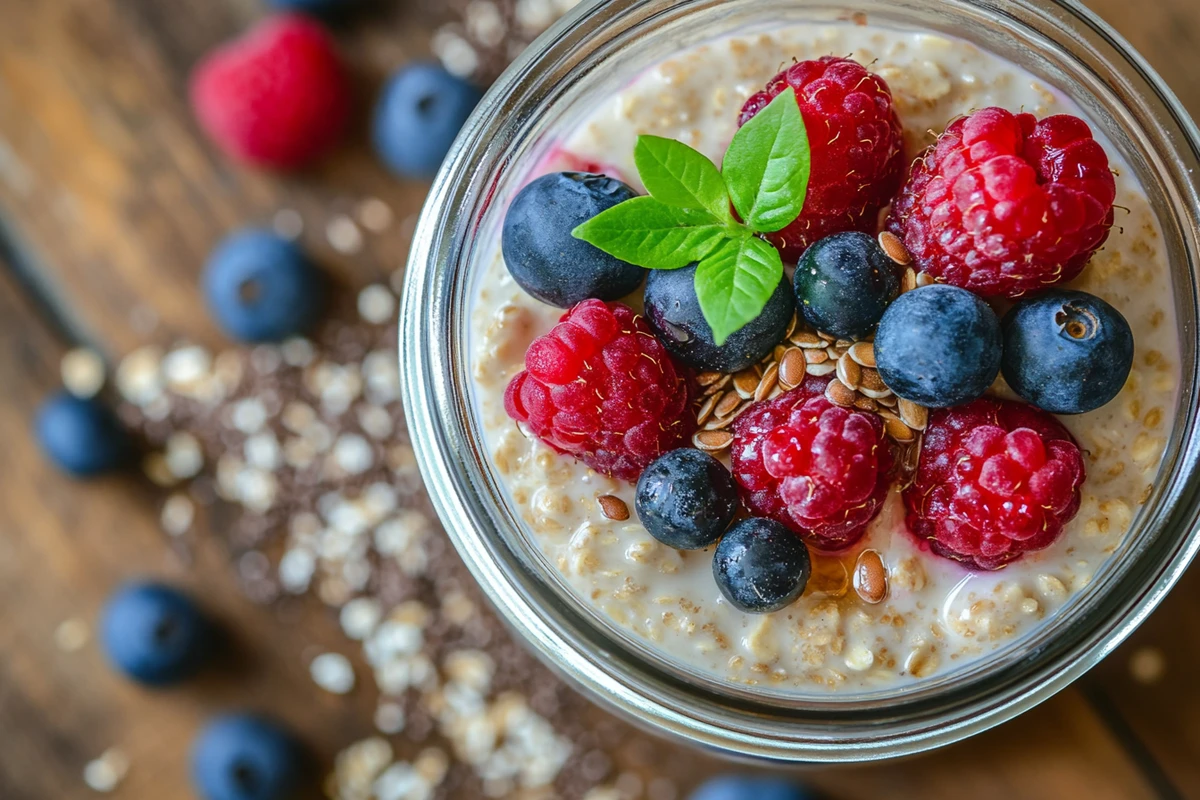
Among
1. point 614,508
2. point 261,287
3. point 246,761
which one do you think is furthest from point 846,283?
point 246,761

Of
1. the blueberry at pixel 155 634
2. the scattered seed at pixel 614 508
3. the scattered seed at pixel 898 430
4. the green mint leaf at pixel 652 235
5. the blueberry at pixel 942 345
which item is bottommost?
the blueberry at pixel 155 634

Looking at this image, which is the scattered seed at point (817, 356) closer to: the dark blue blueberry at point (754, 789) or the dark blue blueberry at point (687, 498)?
the dark blue blueberry at point (687, 498)

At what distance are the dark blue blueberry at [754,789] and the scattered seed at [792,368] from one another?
0.66 meters

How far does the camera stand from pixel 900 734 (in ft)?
3.23

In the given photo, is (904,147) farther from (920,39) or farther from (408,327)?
(408,327)

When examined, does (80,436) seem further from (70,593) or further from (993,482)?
(993,482)

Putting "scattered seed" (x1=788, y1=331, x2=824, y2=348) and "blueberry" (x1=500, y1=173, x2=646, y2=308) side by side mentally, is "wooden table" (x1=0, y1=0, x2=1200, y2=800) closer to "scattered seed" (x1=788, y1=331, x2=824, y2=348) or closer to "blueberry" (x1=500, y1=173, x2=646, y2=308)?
"blueberry" (x1=500, y1=173, x2=646, y2=308)

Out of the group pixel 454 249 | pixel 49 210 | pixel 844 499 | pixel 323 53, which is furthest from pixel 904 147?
pixel 49 210

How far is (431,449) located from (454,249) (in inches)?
7.6

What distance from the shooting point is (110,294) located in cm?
148

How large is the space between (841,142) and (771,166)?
64 millimetres

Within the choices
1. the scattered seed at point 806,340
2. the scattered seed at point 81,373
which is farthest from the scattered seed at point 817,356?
the scattered seed at point 81,373

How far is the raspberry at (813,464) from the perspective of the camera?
0.83m

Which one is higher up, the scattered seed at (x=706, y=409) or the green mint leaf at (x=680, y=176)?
the green mint leaf at (x=680, y=176)
